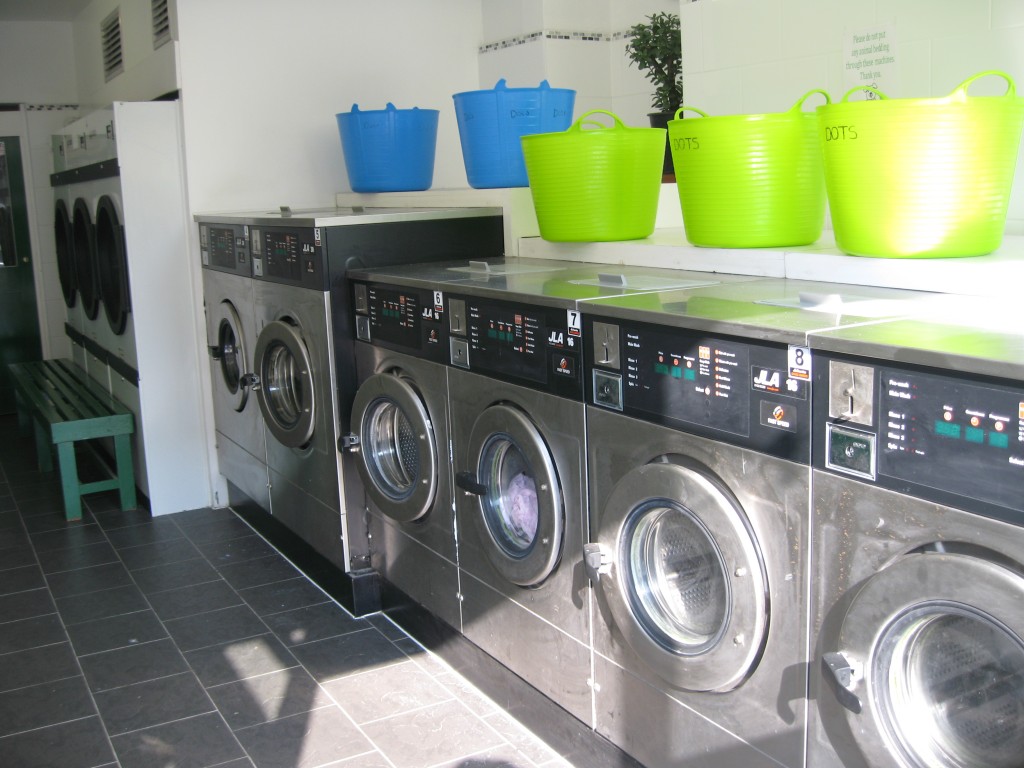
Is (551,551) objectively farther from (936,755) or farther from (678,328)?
(936,755)

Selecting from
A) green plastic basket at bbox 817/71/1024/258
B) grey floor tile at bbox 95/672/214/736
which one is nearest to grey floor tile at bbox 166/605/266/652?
grey floor tile at bbox 95/672/214/736

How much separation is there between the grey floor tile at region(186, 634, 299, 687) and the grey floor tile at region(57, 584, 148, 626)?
508mm

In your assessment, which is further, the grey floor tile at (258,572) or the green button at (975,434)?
the grey floor tile at (258,572)

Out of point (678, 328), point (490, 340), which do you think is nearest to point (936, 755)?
point (678, 328)

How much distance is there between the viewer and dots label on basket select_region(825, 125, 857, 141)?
7.37ft

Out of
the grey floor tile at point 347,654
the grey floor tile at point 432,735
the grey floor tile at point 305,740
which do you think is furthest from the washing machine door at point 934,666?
the grey floor tile at point 347,654

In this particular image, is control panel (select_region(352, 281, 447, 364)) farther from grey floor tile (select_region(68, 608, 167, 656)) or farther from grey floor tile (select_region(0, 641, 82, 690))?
grey floor tile (select_region(0, 641, 82, 690))

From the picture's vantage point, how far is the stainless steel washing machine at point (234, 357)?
410cm

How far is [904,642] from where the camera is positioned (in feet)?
5.15

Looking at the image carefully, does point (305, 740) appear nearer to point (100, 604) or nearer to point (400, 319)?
point (400, 319)

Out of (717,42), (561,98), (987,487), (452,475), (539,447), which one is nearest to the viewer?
(987,487)

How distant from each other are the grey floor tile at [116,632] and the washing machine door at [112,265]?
153cm

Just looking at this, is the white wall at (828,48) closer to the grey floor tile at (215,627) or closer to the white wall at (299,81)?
the white wall at (299,81)

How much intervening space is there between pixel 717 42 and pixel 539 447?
66.4 inches
